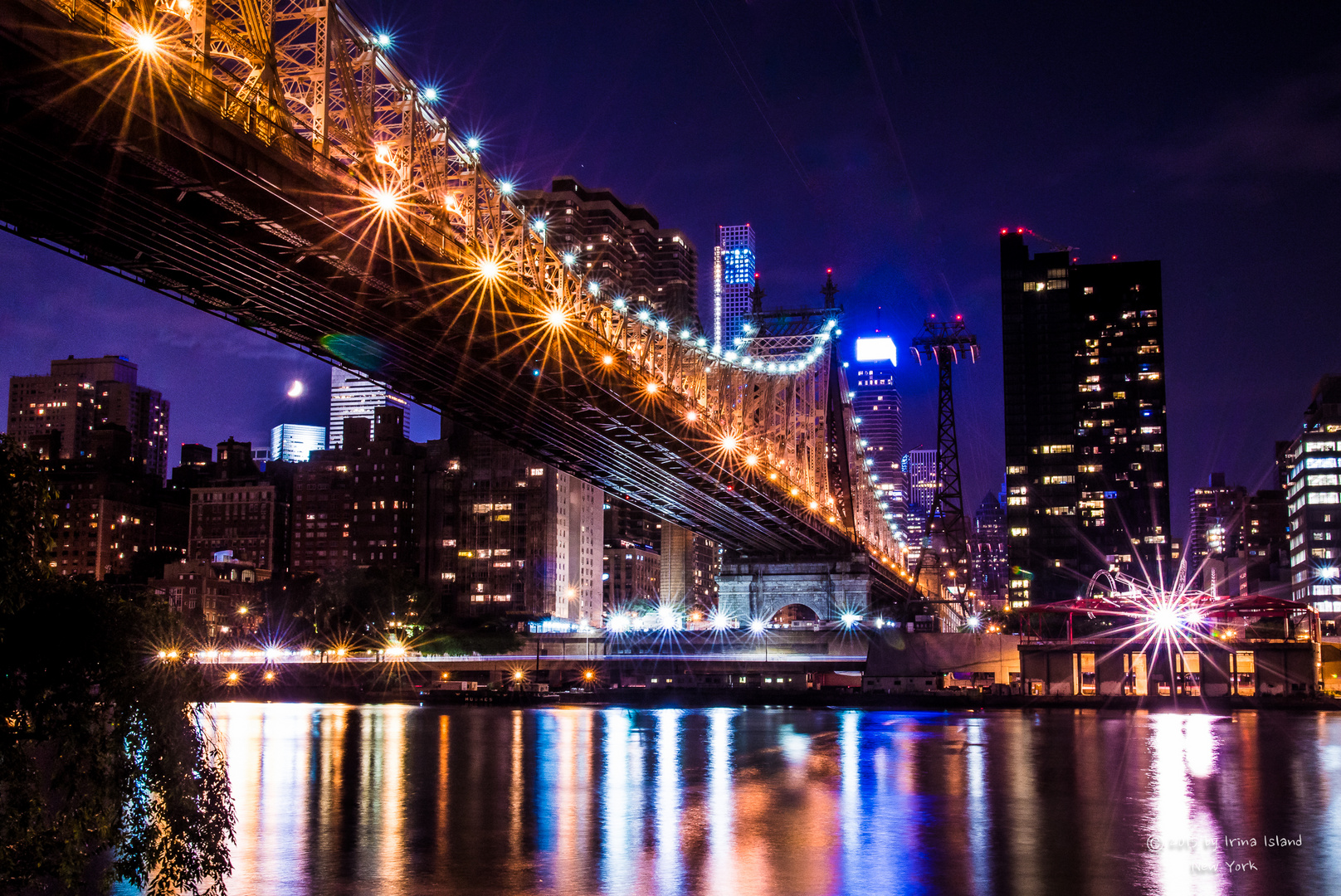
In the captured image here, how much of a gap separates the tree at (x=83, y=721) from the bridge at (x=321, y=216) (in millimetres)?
12871

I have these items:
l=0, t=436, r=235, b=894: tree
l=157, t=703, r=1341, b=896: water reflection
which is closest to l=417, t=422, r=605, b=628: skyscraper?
l=157, t=703, r=1341, b=896: water reflection

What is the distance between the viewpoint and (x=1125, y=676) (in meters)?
90.8

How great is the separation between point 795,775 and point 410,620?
96.7 meters

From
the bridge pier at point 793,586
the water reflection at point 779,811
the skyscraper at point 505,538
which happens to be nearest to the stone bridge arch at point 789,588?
the bridge pier at point 793,586

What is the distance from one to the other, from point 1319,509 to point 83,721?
160m

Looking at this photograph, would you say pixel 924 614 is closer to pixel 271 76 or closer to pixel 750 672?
pixel 750 672

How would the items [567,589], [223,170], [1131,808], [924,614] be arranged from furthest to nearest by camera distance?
[567,589] < [924,614] < [1131,808] < [223,170]

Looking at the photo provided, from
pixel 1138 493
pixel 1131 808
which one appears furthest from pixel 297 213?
pixel 1138 493

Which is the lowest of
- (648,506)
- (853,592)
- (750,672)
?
(750,672)

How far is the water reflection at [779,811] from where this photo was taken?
2397 cm

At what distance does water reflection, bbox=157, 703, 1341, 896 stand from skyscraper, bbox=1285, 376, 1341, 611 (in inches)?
3663

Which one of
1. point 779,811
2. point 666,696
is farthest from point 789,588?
point 779,811

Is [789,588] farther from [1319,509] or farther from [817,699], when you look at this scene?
[1319,509]

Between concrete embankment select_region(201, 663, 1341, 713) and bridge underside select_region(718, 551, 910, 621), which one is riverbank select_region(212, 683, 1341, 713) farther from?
bridge underside select_region(718, 551, 910, 621)
